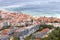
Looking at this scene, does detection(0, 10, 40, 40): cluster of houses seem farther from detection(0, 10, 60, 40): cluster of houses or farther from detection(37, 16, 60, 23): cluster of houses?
detection(37, 16, 60, 23): cluster of houses

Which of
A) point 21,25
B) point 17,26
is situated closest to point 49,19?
point 21,25

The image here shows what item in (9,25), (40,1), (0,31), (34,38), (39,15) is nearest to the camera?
(34,38)

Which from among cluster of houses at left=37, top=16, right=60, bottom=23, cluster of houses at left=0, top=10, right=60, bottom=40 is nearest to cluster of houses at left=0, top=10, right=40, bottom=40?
cluster of houses at left=0, top=10, right=60, bottom=40

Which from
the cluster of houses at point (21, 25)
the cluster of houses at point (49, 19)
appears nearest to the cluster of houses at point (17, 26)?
the cluster of houses at point (21, 25)

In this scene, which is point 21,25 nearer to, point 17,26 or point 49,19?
point 17,26

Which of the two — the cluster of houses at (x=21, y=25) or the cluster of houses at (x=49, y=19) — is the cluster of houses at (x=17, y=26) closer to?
the cluster of houses at (x=21, y=25)

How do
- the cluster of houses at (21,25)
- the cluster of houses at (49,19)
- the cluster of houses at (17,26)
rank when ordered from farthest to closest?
the cluster of houses at (49,19)
the cluster of houses at (17,26)
the cluster of houses at (21,25)

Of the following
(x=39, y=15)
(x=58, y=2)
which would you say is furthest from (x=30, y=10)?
(x=58, y=2)

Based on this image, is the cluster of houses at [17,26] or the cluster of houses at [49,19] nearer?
the cluster of houses at [17,26]

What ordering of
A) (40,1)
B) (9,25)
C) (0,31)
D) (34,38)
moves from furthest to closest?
(40,1), (9,25), (0,31), (34,38)

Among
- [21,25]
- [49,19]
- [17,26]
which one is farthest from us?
[49,19]

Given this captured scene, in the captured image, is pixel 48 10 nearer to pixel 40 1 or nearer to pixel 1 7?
pixel 40 1
